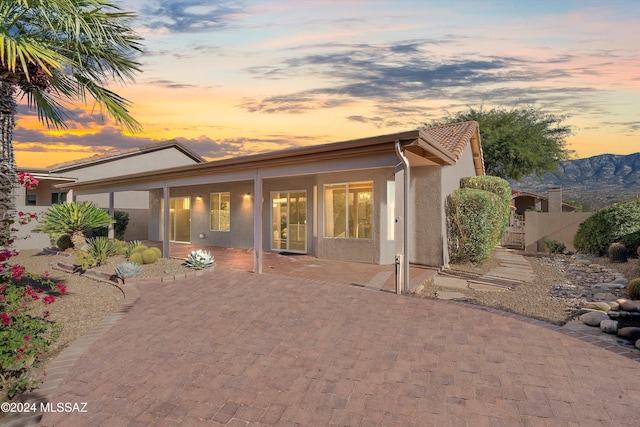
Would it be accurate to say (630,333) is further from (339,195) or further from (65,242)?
(65,242)

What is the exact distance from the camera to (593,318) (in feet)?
19.3

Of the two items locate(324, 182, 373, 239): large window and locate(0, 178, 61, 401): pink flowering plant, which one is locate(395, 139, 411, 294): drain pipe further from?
locate(0, 178, 61, 401): pink flowering plant

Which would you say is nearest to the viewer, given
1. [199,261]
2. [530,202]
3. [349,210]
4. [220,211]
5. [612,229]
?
[199,261]

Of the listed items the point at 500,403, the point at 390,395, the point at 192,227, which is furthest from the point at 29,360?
the point at 192,227

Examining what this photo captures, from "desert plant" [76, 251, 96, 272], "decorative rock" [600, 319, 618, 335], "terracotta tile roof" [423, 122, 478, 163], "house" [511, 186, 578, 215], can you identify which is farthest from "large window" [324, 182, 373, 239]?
"house" [511, 186, 578, 215]

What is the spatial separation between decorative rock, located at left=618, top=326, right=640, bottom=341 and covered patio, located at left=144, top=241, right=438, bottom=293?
3.49 meters

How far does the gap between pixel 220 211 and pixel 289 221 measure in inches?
158

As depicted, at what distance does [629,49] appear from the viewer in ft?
36.5

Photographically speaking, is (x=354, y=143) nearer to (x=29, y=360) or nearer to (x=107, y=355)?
(x=107, y=355)

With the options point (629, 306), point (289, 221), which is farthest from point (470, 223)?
point (289, 221)

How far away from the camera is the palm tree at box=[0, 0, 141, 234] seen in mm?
6074

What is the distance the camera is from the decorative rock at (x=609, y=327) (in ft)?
18.1

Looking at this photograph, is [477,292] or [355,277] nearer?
[477,292]

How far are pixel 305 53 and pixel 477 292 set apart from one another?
8.12 metres
